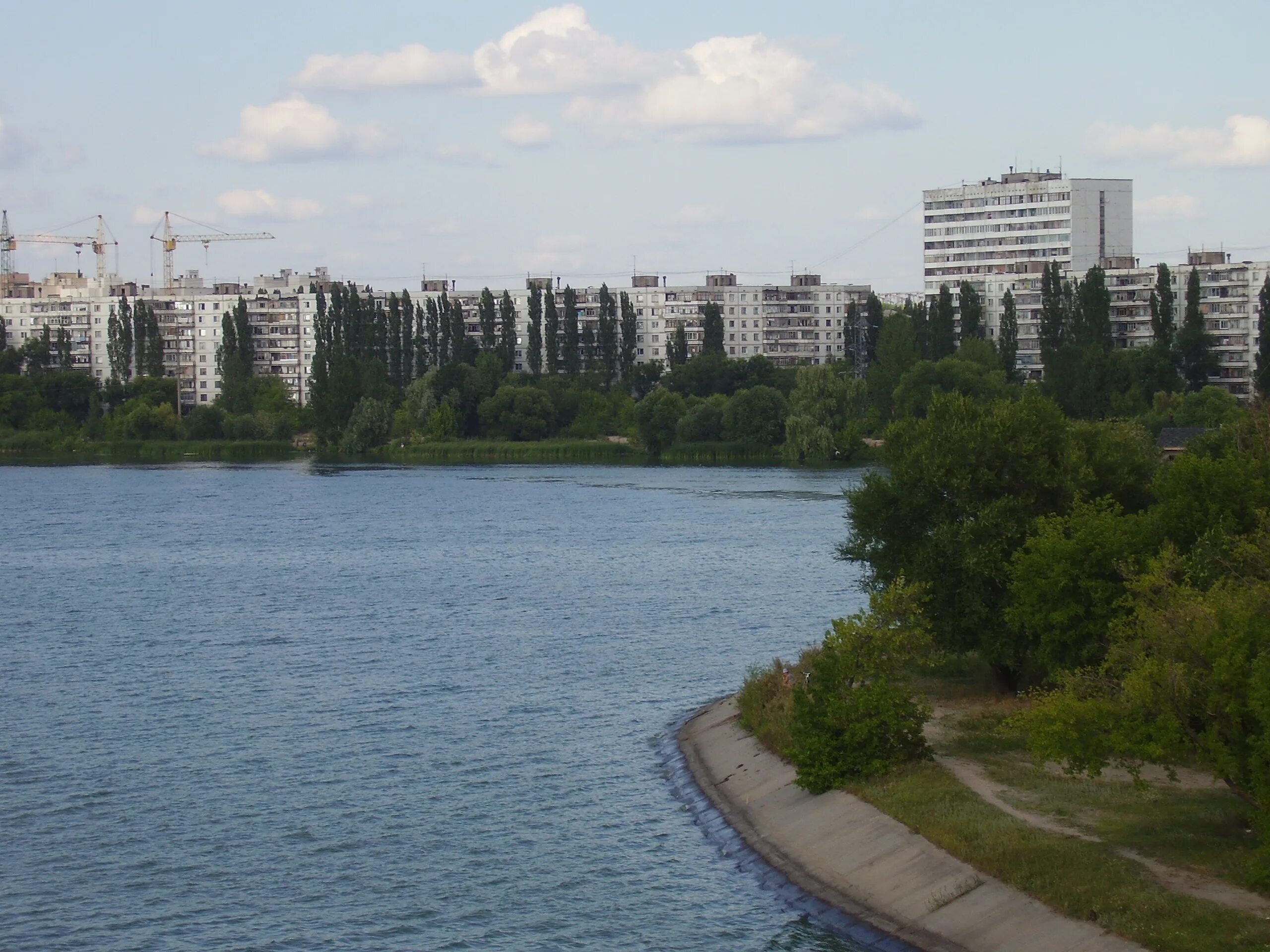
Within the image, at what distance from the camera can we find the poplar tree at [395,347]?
19100cm

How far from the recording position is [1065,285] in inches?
6245

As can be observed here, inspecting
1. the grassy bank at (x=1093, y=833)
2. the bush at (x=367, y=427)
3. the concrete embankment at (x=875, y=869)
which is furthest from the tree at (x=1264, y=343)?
the grassy bank at (x=1093, y=833)

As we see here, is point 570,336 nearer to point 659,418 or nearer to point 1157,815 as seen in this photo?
point 659,418

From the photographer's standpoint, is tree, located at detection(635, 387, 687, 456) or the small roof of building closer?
the small roof of building

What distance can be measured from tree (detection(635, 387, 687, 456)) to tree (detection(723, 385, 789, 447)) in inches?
225

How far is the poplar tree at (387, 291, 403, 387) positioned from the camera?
7520 inches

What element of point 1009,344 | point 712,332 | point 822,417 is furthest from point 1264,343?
point 712,332

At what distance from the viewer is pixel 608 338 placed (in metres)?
194

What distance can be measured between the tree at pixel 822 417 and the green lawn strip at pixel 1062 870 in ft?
376

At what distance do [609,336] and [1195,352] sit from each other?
6886cm

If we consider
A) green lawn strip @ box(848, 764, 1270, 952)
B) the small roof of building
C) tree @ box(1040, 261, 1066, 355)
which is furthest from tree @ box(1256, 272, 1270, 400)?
green lawn strip @ box(848, 764, 1270, 952)

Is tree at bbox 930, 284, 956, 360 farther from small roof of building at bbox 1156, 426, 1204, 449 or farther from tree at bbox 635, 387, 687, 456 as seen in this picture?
small roof of building at bbox 1156, 426, 1204, 449

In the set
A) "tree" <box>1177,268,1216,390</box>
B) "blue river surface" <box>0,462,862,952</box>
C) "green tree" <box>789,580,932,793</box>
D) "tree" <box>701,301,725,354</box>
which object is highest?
"tree" <box>701,301,725,354</box>

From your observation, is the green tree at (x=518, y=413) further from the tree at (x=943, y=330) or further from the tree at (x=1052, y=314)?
the tree at (x=1052, y=314)
